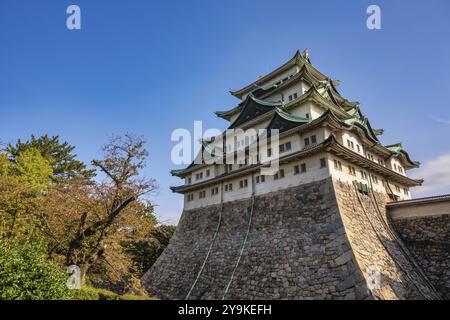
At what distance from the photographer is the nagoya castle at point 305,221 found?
46.3 ft

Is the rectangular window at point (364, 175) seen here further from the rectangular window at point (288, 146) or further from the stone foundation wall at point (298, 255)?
the rectangular window at point (288, 146)

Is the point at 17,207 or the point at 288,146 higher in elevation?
the point at 288,146

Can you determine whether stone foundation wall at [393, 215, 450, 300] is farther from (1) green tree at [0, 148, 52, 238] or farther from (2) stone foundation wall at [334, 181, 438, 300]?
(1) green tree at [0, 148, 52, 238]

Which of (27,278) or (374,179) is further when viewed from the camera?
(374,179)

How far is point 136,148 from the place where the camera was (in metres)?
14.1

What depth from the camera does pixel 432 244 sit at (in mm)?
17391

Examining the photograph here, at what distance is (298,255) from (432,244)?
10.5m

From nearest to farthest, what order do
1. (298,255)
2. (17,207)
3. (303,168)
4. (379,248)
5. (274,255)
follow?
(298,255), (379,248), (17,207), (274,255), (303,168)

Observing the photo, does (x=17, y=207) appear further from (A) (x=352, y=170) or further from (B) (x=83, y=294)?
(A) (x=352, y=170)

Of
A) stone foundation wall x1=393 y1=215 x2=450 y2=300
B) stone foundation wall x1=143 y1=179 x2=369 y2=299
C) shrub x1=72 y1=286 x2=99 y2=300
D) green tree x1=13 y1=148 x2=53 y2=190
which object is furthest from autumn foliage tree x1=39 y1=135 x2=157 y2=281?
stone foundation wall x1=393 y1=215 x2=450 y2=300

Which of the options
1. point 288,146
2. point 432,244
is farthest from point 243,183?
point 432,244

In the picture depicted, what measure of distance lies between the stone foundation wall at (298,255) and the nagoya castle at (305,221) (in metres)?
0.07

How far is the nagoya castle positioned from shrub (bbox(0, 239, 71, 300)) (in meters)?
10.3
